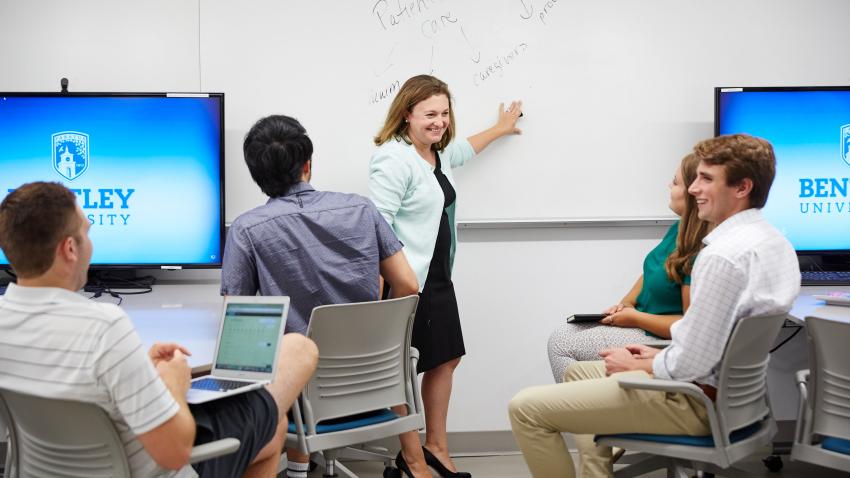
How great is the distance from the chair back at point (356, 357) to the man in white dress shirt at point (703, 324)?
425 millimetres

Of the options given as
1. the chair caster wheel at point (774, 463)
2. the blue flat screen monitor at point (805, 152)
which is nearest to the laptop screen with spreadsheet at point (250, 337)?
the blue flat screen monitor at point (805, 152)

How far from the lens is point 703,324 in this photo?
229 cm

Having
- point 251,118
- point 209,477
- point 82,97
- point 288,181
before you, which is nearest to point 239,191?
point 251,118

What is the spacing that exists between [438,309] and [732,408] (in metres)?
1.33

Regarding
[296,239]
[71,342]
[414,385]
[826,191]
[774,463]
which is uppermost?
[826,191]

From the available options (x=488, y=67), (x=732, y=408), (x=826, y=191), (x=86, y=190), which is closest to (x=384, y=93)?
(x=488, y=67)

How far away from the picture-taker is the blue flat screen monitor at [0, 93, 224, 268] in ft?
11.6

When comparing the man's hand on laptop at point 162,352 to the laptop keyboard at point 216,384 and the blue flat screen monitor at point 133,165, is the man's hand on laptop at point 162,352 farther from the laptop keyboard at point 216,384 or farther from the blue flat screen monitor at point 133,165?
the blue flat screen monitor at point 133,165

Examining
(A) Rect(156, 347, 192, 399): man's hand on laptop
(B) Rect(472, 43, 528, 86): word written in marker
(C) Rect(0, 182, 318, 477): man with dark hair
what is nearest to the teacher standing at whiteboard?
(B) Rect(472, 43, 528, 86): word written in marker

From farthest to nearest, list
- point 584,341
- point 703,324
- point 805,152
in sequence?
point 805,152 < point 584,341 < point 703,324

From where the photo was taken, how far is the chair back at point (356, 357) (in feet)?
8.51

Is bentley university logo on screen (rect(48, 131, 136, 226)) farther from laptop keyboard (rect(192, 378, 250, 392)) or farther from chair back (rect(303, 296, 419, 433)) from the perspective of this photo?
laptop keyboard (rect(192, 378, 250, 392))

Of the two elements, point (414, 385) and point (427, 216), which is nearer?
point (414, 385)

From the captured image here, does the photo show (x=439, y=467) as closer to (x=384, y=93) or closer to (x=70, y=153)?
(x=384, y=93)
